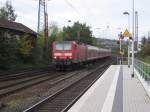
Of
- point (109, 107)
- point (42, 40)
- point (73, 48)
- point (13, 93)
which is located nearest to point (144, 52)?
point (42, 40)

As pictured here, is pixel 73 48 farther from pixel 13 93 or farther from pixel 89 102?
pixel 89 102

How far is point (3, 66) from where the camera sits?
42.4 metres

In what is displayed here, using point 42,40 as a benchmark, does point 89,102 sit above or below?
below

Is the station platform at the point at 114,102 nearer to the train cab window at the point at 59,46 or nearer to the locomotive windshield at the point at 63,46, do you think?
the locomotive windshield at the point at 63,46

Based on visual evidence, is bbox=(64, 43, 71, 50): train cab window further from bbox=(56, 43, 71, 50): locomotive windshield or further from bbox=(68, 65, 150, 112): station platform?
bbox=(68, 65, 150, 112): station platform

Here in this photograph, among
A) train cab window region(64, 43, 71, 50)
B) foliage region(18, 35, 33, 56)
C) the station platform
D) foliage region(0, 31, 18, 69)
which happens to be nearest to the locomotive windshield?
train cab window region(64, 43, 71, 50)

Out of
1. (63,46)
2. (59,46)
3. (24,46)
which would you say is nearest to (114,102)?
(63,46)

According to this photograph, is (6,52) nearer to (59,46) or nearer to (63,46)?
(59,46)

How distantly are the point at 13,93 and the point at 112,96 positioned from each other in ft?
17.4

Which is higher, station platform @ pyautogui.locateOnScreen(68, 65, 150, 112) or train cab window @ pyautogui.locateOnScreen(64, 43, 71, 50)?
train cab window @ pyautogui.locateOnScreen(64, 43, 71, 50)

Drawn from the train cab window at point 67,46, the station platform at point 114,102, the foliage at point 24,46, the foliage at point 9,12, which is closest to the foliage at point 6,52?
the train cab window at point 67,46

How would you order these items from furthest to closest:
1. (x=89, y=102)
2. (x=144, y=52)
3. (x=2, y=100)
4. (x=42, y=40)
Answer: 1. (x=144, y=52)
2. (x=42, y=40)
3. (x=2, y=100)
4. (x=89, y=102)

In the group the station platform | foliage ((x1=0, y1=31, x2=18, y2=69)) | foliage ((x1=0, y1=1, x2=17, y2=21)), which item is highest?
foliage ((x1=0, y1=1, x2=17, y2=21))

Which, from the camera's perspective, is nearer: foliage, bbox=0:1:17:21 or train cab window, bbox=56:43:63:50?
train cab window, bbox=56:43:63:50
